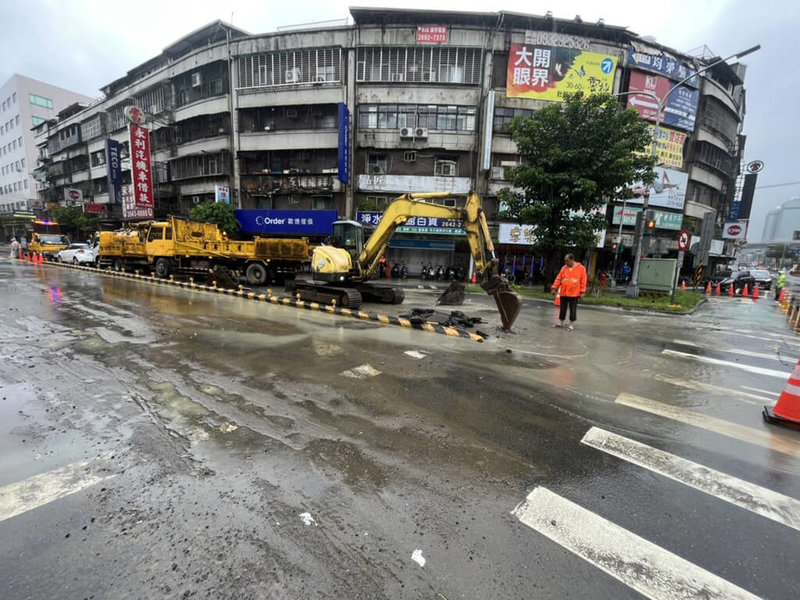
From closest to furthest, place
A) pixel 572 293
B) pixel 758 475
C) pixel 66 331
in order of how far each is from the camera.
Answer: pixel 758 475 < pixel 66 331 < pixel 572 293

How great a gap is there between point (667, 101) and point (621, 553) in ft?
111

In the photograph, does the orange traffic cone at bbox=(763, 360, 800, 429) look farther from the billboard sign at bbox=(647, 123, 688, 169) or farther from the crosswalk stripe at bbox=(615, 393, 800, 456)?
the billboard sign at bbox=(647, 123, 688, 169)

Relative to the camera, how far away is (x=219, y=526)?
7.86 feet

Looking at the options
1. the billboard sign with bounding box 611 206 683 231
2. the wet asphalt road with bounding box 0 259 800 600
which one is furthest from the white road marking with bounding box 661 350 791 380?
the billboard sign with bounding box 611 206 683 231

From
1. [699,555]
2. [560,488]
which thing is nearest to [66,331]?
[560,488]

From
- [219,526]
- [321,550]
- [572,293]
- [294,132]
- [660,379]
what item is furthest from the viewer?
[294,132]

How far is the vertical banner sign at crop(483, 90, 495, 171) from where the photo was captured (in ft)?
70.7

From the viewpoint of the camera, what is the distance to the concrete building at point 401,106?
73.3 feet

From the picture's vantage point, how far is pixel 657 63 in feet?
79.3

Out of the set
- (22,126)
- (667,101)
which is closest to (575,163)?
(667,101)

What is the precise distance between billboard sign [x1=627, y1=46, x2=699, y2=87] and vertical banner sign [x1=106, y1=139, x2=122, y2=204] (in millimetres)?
42336

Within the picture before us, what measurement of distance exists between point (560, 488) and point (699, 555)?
91 cm

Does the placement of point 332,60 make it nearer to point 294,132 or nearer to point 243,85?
point 294,132

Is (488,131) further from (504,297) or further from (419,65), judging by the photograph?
(504,297)
